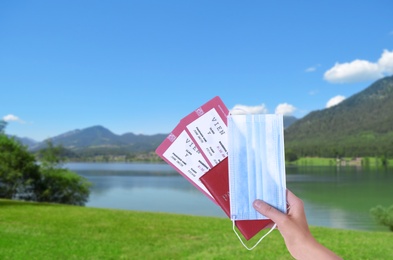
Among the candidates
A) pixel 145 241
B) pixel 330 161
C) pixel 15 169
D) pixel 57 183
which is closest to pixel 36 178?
pixel 57 183

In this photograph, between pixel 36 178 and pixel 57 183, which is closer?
pixel 36 178

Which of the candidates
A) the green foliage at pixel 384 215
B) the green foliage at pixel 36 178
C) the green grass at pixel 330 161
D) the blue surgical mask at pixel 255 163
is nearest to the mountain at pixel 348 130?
the green grass at pixel 330 161

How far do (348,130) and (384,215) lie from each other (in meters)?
97.7

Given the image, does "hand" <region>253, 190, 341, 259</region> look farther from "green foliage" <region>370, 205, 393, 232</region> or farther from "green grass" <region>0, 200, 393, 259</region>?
"green foliage" <region>370, 205, 393, 232</region>

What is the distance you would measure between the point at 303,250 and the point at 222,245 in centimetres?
568

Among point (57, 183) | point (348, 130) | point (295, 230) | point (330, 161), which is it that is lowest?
point (330, 161)

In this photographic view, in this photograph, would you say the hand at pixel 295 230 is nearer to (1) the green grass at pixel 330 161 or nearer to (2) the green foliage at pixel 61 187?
(2) the green foliage at pixel 61 187

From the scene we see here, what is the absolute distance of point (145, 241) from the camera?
730 centimetres

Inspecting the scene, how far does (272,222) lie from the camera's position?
1.35 m

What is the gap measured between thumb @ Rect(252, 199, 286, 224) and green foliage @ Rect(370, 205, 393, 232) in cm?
1222

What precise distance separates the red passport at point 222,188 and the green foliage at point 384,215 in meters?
12.2

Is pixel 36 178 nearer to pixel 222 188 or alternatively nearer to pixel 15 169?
pixel 15 169

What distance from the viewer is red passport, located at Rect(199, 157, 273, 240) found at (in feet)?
4.47

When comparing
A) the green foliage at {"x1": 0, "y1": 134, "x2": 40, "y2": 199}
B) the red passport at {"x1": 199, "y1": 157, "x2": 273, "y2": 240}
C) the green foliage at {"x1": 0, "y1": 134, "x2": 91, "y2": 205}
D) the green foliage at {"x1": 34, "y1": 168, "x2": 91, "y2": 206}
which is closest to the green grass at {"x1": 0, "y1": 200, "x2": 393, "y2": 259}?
the red passport at {"x1": 199, "y1": 157, "x2": 273, "y2": 240}
